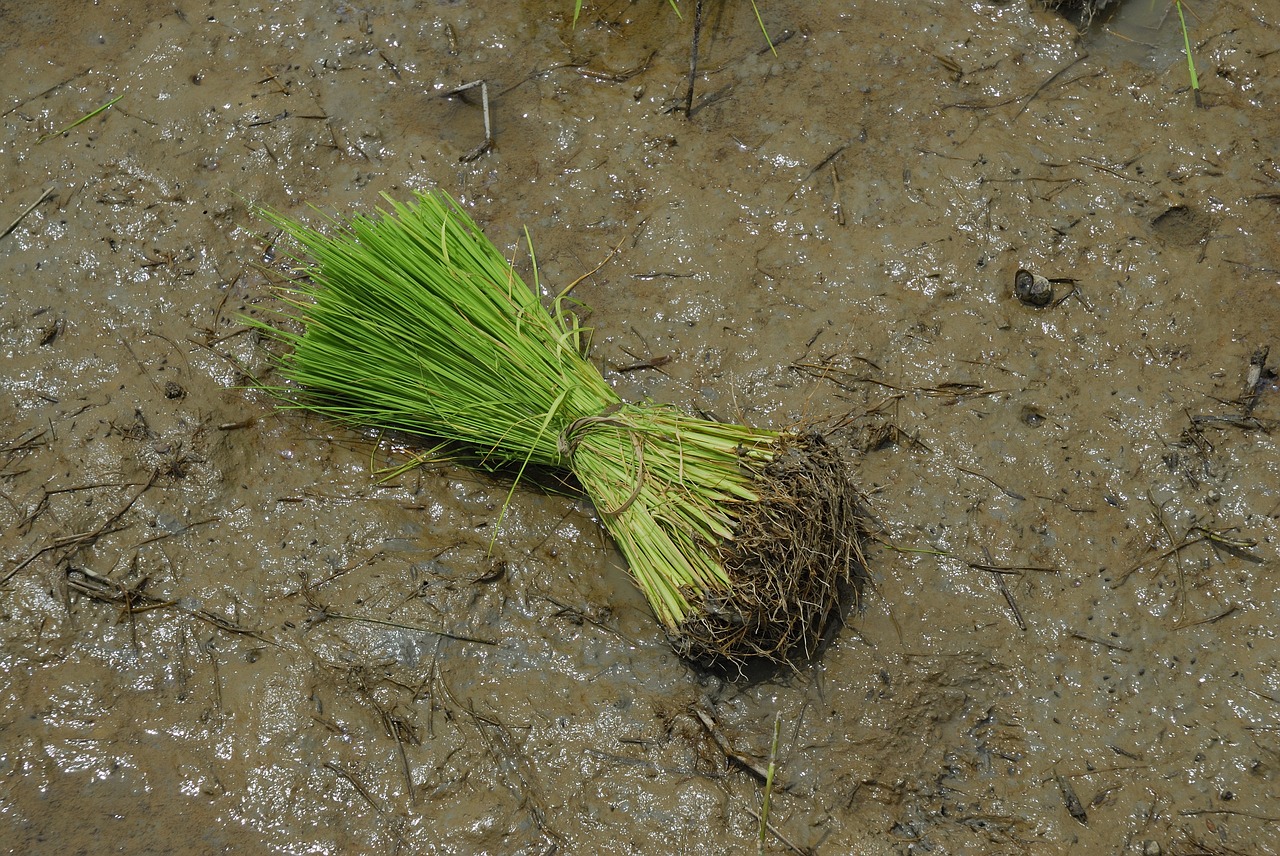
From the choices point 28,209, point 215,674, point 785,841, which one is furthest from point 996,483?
point 28,209

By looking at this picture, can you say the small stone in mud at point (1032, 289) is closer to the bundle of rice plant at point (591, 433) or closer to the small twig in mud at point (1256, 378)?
the small twig in mud at point (1256, 378)

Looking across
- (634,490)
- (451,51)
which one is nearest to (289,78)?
(451,51)

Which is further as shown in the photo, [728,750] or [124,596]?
[124,596]

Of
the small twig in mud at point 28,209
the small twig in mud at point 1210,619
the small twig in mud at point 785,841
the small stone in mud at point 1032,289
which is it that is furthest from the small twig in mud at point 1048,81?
the small twig in mud at point 28,209

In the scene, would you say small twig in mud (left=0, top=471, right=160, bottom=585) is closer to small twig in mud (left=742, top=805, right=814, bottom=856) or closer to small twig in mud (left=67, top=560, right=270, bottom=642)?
small twig in mud (left=67, top=560, right=270, bottom=642)

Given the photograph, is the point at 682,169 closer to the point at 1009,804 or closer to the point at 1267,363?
the point at 1267,363

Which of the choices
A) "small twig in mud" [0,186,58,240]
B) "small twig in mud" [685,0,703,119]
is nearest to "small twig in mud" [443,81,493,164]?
"small twig in mud" [685,0,703,119]

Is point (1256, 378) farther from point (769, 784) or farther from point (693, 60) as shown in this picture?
point (693, 60)
